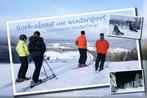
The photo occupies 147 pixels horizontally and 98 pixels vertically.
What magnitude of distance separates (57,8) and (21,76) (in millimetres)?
420

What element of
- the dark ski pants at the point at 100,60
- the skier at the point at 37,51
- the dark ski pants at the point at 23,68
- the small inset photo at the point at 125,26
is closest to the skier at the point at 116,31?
the small inset photo at the point at 125,26

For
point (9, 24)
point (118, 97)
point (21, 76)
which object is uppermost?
point (9, 24)

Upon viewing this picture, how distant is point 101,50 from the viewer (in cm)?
208

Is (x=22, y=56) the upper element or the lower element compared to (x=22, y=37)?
lower

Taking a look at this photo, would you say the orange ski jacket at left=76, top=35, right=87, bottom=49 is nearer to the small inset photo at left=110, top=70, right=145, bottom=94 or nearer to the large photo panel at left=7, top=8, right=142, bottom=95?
the large photo panel at left=7, top=8, right=142, bottom=95

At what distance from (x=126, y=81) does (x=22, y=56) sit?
1.92 feet

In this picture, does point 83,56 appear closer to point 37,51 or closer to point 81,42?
point 81,42

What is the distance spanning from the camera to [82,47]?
2.08m

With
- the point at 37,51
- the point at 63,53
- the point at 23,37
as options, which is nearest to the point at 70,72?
the point at 63,53

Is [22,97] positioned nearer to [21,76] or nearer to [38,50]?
[21,76]

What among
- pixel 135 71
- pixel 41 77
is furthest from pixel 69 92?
pixel 135 71

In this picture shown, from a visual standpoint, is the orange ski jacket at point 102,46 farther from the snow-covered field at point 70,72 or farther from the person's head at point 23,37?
the person's head at point 23,37

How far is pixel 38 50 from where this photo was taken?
208 centimetres

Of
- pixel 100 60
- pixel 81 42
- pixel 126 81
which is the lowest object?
pixel 126 81
